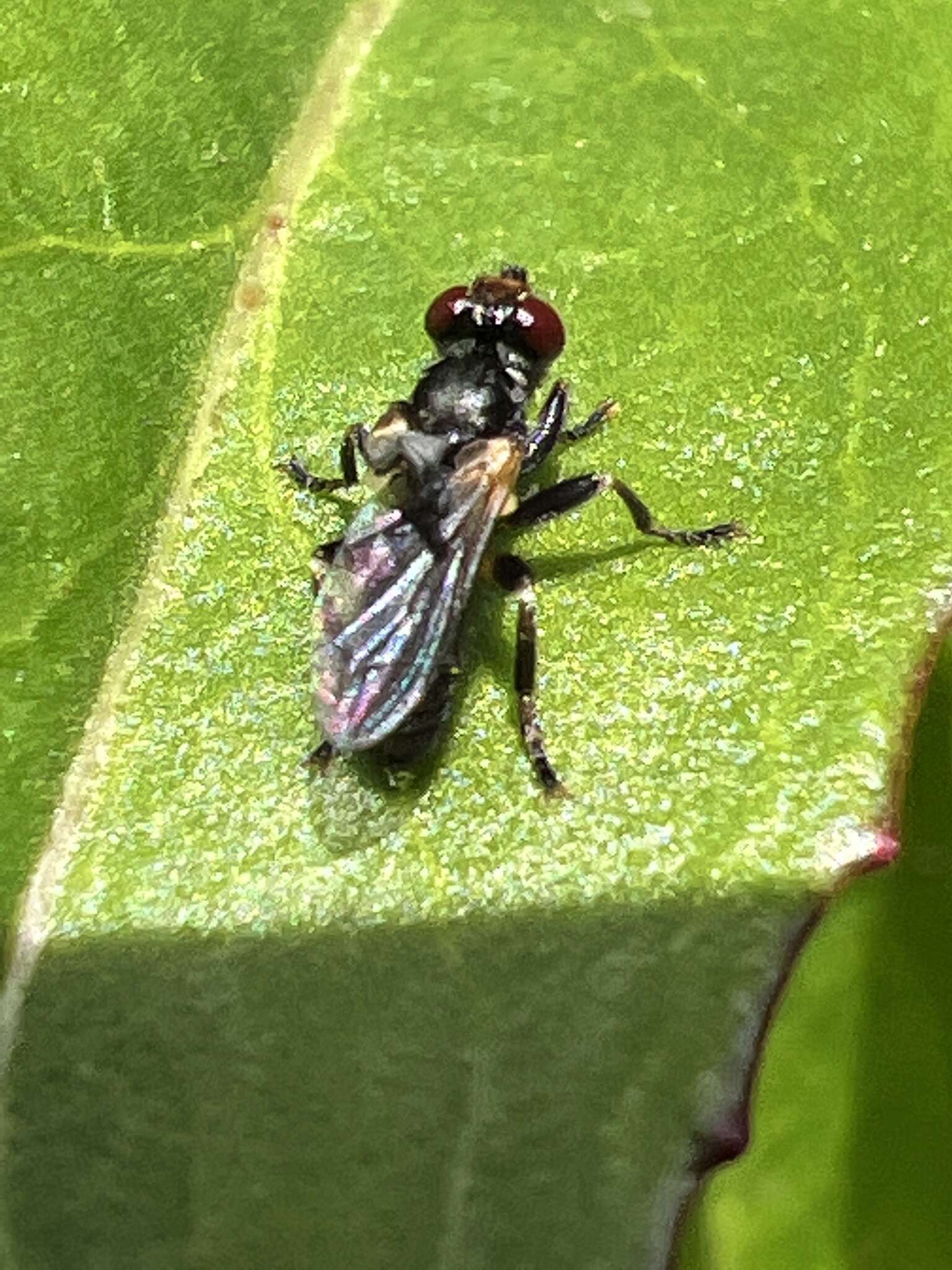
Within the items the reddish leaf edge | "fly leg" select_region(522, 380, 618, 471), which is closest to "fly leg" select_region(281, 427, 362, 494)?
"fly leg" select_region(522, 380, 618, 471)

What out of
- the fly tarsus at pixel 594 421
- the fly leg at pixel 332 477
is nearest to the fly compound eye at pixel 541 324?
the fly tarsus at pixel 594 421

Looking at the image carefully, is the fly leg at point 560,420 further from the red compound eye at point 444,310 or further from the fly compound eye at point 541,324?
the red compound eye at point 444,310

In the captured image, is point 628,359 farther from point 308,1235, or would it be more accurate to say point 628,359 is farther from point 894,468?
point 308,1235

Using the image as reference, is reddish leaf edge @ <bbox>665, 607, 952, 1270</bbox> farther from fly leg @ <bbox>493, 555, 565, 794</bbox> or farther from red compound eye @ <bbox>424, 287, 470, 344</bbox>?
red compound eye @ <bbox>424, 287, 470, 344</bbox>

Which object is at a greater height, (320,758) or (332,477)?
(332,477)

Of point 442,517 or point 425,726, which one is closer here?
point 425,726

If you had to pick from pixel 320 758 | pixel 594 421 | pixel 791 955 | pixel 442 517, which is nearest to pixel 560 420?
pixel 594 421

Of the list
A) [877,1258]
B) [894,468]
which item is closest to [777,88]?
[894,468]

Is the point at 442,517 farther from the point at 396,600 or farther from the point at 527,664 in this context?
the point at 527,664

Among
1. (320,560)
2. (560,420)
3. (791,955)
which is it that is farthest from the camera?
(560,420)
